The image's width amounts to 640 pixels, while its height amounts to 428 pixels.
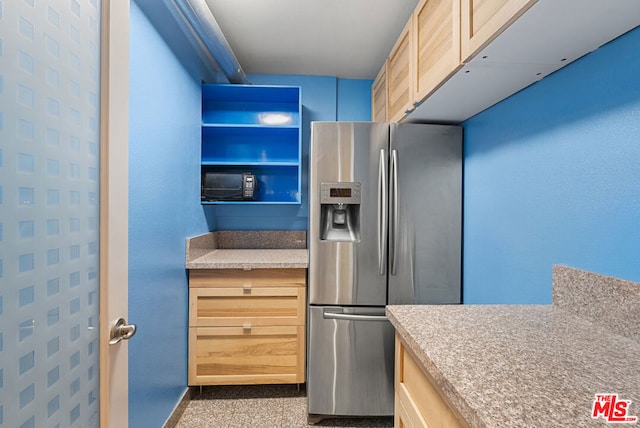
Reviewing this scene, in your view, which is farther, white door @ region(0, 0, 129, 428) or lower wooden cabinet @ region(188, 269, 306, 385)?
lower wooden cabinet @ region(188, 269, 306, 385)

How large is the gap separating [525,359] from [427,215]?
50.0 inches

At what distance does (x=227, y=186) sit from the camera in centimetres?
227

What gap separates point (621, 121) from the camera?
36.7 inches

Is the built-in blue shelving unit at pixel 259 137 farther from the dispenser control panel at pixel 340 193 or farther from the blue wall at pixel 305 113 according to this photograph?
the dispenser control panel at pixel 340 193

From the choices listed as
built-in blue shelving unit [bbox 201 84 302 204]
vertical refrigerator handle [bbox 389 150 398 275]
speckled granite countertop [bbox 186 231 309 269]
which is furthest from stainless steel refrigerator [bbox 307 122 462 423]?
built-in blue shelving unit [bbox 201 84 302 204]

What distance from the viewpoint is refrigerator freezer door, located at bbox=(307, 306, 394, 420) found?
1.85 meters

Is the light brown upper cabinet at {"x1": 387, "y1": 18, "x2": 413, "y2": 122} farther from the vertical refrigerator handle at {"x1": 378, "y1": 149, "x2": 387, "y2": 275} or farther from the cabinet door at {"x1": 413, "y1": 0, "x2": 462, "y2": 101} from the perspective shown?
the vertical refrigerator handle at {"x1": 378, "y1": 149, "x2": 387, "y2": 275}

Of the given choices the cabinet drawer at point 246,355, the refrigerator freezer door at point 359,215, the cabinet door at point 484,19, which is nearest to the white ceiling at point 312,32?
the refrigerator freezer door at point 359,215

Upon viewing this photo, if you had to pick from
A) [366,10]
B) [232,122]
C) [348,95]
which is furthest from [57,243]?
[348,95]

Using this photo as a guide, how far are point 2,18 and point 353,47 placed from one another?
80.6 inches

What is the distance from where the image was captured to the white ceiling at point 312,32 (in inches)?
69.5

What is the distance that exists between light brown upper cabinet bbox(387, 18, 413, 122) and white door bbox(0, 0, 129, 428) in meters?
1.38

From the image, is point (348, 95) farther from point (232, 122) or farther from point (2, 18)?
point (2, 18)

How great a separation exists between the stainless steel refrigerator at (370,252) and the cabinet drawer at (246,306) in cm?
20
